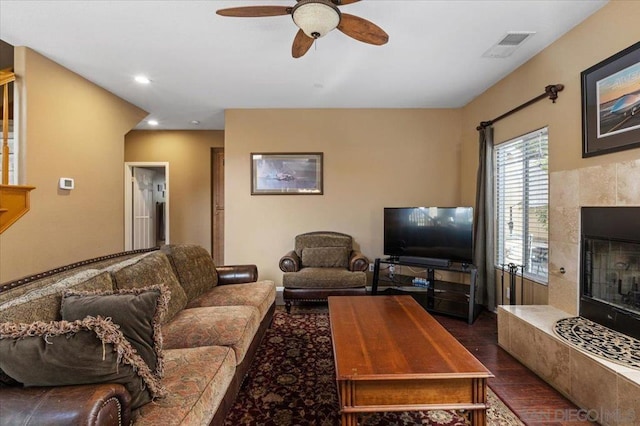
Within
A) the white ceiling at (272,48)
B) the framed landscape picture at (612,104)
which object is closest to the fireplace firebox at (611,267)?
the framed landscape picture at (612,104)

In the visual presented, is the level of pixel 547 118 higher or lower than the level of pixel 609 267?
higher

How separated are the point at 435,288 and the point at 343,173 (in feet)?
6.82

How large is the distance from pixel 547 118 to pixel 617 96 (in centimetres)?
68

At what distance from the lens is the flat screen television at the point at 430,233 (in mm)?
3646

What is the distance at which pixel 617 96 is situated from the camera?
2.17m

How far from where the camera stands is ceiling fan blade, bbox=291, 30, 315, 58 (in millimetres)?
2191

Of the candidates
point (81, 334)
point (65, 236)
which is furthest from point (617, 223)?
point (65, 236)

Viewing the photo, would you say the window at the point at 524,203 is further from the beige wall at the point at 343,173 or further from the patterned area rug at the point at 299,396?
the patterned area rug at the point at 299,396

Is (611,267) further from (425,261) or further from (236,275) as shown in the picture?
(236,275)

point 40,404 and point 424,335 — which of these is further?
point 424,335

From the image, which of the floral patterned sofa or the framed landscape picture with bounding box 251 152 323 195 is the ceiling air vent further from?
the floral patterned sofa

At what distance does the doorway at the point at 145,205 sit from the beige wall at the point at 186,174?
0.14 meters

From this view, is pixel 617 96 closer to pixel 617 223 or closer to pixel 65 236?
pixel 617 223

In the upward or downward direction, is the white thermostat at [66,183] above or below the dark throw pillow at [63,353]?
above
